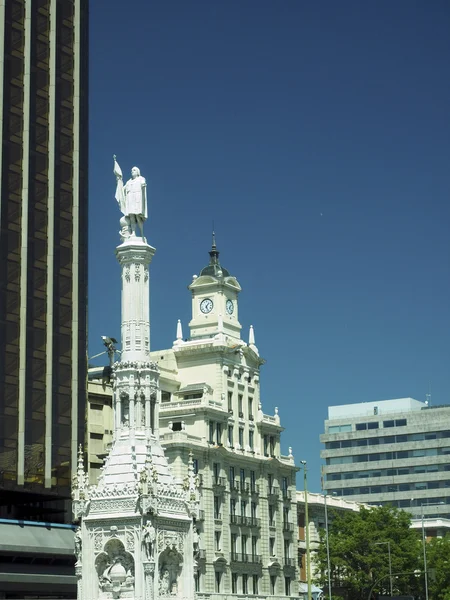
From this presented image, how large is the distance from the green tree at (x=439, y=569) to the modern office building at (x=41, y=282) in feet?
128

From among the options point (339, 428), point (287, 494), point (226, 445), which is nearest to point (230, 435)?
point (226, 445)

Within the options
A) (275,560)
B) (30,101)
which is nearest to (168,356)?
(275,560)

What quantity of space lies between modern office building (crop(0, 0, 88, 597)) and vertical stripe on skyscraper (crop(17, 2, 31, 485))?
0.08m

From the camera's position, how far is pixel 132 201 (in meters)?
45.2

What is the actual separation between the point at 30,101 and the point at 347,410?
9914 cm

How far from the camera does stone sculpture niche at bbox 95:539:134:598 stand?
4000cm

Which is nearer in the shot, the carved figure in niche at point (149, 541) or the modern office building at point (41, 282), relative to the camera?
the carved figure in niche at point (149, 541)

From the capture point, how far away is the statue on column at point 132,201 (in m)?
44.7

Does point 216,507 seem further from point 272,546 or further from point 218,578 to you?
point 272,546

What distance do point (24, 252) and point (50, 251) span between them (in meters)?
2.97

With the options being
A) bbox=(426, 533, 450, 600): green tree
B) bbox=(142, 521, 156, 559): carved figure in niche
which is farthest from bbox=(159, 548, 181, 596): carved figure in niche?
bbox=(426, 533, 450, 600): green tree

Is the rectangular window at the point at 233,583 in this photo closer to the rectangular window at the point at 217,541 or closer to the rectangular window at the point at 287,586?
the rectangular window at the point at 217,541

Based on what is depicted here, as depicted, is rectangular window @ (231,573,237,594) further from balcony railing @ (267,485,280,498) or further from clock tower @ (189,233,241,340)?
clock tower @ (189,233,241,340)

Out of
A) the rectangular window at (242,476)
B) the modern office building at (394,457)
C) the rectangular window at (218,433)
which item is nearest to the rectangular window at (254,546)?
the rectangular window at (242,476)
